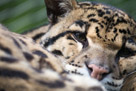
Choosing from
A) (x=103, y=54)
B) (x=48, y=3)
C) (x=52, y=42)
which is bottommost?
(x=103, y=54)

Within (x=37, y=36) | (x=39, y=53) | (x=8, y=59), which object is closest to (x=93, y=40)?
(x=37, y=36)

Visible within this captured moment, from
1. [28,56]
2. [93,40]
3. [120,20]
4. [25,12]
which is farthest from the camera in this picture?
[25,12]

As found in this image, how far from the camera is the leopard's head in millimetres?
2234

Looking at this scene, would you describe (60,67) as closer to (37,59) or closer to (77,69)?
(37,59)

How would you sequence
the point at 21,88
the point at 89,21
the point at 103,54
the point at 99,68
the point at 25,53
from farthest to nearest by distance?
the point at 89,21 → the point at 103,54 → the point at 99,68 → the point at 25,53 → the point at 21,88

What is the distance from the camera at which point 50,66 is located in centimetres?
129

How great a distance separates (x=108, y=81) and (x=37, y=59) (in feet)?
3.19

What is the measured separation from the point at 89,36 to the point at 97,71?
431 mm

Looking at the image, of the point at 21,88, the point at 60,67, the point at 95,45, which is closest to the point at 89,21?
the point at 95,45

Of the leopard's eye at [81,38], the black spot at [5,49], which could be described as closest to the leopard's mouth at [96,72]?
the leopard's eye at [81,38]

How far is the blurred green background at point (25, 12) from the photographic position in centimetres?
436

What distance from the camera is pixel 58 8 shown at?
2754mm

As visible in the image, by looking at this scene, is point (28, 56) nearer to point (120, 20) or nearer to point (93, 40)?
point (93, 40)

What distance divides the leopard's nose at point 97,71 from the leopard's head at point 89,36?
0.04 feet
